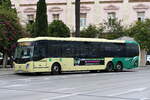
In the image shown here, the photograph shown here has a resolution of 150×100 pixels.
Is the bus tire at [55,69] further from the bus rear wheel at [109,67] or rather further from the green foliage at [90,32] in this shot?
the green foliage at [90,32]

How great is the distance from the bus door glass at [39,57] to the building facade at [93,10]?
2817 cm

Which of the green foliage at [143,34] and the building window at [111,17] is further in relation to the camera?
the building window at [111,17]

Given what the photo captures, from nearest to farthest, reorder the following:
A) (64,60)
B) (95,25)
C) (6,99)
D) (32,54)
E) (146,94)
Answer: (6,99) → (146,94) → (32,54) → (64,60) → (95,25)

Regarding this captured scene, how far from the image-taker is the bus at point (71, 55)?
95.6 feet

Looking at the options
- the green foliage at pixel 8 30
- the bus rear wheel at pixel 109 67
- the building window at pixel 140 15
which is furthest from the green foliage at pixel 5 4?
the building window at pixel 140 15

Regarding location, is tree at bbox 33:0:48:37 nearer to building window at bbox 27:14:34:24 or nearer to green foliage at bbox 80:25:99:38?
green foliage at bbox 80:25:99:38

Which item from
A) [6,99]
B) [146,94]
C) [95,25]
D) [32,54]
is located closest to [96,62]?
[32,54]

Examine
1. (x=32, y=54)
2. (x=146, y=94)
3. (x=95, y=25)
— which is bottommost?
(x=146, y=94)

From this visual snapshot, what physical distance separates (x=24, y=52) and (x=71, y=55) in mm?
3936

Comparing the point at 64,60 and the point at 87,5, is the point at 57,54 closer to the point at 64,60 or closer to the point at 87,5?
the point at 64,60

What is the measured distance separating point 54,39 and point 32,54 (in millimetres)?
2406

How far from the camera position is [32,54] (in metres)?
28.8

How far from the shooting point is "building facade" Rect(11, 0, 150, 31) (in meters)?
58.2

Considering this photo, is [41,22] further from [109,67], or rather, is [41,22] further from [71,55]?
[71,55]
